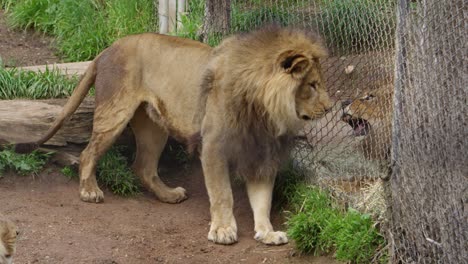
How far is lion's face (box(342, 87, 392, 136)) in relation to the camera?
6570mm

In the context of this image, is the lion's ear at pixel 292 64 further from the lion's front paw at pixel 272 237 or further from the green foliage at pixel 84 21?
the green foliage at pixel 84 21

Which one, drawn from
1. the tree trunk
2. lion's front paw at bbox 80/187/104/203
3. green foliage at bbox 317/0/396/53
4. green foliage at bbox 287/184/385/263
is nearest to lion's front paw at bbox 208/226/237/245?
green foliage at bbox 287/184/385/263

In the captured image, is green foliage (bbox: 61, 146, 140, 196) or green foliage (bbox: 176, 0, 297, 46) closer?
green foliage (bbox: 61, 146, 140, 196)

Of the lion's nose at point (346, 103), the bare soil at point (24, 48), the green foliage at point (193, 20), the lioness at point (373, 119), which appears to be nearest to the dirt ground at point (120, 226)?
the lioness at point (373, 119)

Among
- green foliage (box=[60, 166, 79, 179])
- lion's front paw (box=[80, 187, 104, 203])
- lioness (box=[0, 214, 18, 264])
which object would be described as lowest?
lion's front paw (box=[80, 187, 104, 203])

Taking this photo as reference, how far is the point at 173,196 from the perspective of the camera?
289 inches

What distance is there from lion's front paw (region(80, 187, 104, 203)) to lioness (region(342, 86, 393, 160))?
186 centimetres

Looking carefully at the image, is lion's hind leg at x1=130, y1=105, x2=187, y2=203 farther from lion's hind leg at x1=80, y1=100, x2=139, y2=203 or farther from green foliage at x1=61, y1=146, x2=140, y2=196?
lion's hind leg at x1=80, y1=100, x2=139, y2=203

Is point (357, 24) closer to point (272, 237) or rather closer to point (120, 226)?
point (272, 237)

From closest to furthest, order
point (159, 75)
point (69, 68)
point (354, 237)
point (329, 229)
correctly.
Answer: point (354, 237)
point (329, 229)
point (159, 75)
point (69, 68)

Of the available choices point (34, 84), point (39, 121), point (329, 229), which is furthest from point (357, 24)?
point (34, 84)

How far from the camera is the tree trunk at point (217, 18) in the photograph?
8.09 meters

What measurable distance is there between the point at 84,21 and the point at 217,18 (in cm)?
207

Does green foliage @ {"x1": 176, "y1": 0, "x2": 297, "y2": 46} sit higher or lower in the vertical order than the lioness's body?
higher
